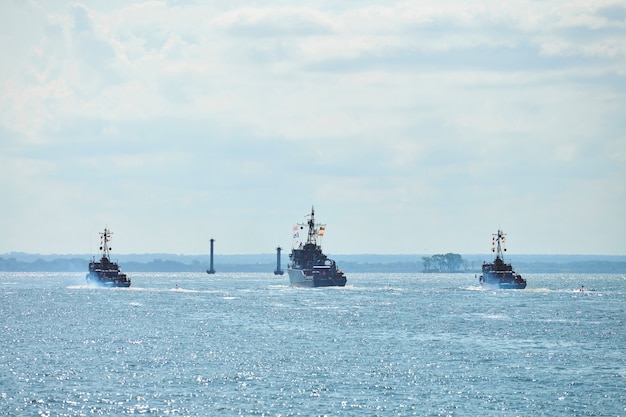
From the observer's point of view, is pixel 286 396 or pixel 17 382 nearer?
pixel 286 396

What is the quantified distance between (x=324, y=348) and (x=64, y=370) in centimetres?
2721

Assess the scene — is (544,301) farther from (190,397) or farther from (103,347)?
(190,397)

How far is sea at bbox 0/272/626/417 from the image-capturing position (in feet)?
215

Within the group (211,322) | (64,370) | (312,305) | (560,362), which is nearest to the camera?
(64,370)

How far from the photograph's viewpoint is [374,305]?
176 metres

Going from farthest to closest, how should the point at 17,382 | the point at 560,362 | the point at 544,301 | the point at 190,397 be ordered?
the point at 544,301 → the point at 560,362 → the point at 17,382 → the point at 190,397

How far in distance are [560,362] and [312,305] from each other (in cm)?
8721

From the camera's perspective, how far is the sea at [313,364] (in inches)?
2581

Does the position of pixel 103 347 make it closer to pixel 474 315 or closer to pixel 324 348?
pixel 324 348

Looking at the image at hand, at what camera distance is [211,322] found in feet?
436

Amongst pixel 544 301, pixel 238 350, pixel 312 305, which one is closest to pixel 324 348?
pixel 238 350

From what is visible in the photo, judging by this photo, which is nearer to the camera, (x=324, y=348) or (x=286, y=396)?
(x=286, y=396)

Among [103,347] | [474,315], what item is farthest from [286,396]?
[474,315]

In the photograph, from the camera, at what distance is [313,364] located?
282 feet
